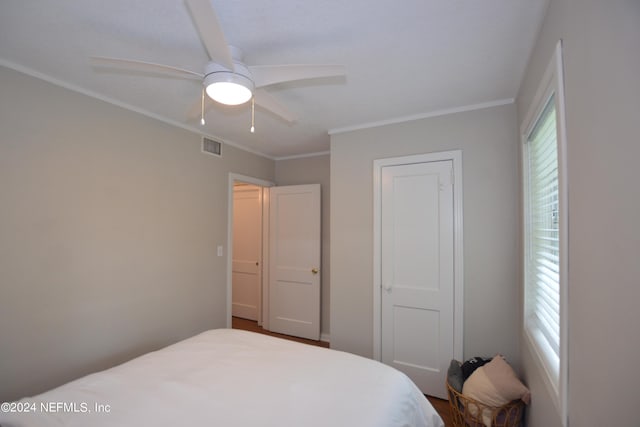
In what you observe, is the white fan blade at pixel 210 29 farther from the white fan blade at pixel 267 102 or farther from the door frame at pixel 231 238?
the door frame at pixel 231 238

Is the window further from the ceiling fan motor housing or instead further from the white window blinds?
the ceiling fan motor housing

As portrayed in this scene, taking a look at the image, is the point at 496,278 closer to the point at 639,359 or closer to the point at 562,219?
the point at 562,219

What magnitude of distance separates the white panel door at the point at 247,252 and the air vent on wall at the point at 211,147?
51.3 inches

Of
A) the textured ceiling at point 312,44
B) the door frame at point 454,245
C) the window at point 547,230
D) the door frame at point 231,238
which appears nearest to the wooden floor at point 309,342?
the door frame at point 231,238

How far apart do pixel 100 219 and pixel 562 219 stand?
9.53ft

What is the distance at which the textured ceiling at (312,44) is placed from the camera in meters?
1.31

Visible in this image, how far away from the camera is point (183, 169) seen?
9.39 feet

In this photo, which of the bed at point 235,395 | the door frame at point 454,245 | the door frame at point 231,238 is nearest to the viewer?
the bed at point 235,395

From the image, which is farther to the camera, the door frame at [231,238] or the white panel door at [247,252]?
the white panel door at [247,252]

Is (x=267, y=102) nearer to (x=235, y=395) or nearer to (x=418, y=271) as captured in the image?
(x=235, y=395)

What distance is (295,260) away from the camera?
12.6 feet

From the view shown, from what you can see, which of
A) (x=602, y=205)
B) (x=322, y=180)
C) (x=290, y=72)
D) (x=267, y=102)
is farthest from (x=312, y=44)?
(x=322, y=180)

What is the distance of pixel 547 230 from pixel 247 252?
4017mm

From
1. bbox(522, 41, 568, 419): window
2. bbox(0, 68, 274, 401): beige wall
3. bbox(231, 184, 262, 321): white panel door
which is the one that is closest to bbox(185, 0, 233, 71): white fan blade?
bbox(522, 41, 568, 419): window
